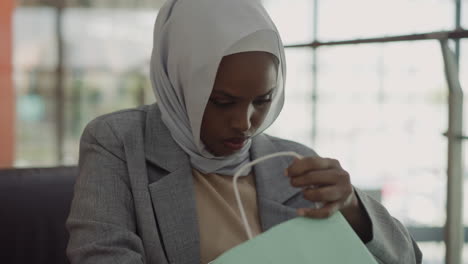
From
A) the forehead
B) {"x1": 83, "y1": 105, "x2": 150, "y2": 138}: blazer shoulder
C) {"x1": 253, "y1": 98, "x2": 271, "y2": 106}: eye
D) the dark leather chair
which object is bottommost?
the dark leather chair

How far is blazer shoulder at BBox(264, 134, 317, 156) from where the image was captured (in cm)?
121

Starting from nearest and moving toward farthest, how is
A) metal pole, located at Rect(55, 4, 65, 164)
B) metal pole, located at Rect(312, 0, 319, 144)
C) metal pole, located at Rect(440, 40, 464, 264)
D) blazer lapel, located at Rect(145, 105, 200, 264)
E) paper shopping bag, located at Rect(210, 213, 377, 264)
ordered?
paper shopping bag, located at Rect(210, 213, 377, 264) → blazer lapel, located at Rect(145, 105, 200, 264) → metal pole, located at Rect(440, 40, 464, 264) → metal pole, located at Rect(55, 4, 65, 164) → metal pole, located at Rect(312, 0, 319, 144)

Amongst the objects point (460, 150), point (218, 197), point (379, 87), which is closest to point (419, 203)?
point (379, 87)

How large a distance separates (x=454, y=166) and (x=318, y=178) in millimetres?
639

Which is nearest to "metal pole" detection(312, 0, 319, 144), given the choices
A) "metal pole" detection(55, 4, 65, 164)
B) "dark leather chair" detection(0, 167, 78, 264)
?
"metal pole" detection(55, 4, 65, 164)

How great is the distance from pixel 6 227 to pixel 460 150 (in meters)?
1.11

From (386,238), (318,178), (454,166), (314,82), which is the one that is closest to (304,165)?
(318,178)

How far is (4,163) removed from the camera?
4.12m

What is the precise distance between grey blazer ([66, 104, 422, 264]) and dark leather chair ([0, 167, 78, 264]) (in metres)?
0.34

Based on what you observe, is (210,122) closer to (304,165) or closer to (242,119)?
(242,119)

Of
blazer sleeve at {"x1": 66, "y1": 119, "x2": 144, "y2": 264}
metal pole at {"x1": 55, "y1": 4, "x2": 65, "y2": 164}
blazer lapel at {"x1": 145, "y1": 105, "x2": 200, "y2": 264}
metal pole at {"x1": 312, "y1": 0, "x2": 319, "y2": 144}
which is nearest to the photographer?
blazer sleeve at {"x1": 66, "y1": 119, "x2": 144, "y2": 264}

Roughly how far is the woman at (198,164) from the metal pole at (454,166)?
0.27 metres

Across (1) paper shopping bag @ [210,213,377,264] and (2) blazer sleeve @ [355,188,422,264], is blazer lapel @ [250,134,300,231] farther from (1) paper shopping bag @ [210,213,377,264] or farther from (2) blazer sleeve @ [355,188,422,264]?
(1) paper shopping bag @ [210,213,377,264]

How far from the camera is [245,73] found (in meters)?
0.95
